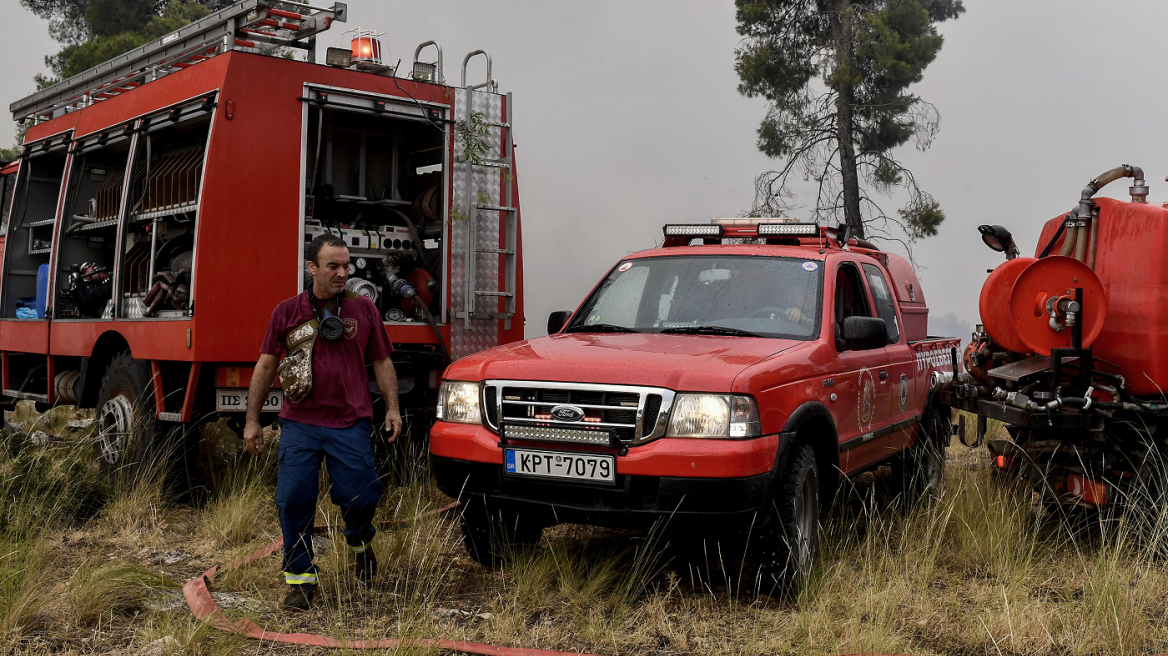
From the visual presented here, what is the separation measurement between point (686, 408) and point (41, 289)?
7.46 m

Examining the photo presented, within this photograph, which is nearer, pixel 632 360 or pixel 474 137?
pixel 632 360

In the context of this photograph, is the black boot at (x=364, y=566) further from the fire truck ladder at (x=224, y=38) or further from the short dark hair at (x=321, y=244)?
the fire truck ladder at (x=224, y=38)

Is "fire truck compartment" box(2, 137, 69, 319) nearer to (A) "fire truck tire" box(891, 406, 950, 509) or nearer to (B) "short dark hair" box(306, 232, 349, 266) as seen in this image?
(B) "short dark hair" box(306, 232, 349, 266)

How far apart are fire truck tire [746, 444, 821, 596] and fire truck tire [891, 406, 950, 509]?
91.3 inches

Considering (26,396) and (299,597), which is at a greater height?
(26,396)

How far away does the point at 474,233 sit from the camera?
26.3ft

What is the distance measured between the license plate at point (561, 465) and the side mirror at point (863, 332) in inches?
65.4

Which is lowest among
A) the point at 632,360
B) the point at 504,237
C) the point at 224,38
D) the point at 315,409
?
the point at 315,409

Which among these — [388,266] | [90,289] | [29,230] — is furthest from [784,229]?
[29,230]

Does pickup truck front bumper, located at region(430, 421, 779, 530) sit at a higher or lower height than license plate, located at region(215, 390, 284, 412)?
lower

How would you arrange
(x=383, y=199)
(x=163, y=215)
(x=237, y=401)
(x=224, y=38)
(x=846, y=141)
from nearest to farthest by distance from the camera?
(x=237, y=401) < (x=224, y=38) < (x=163, y=215) < (x=383, y=199) < (x=846, y=141)

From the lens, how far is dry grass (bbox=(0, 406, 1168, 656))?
174 inches

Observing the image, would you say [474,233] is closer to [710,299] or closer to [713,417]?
[710,299]

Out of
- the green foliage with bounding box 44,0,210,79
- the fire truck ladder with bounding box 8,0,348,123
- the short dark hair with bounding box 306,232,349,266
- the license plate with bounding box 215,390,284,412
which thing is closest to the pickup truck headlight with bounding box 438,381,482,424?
the short dark hair with bounding box 306,232,349,266
